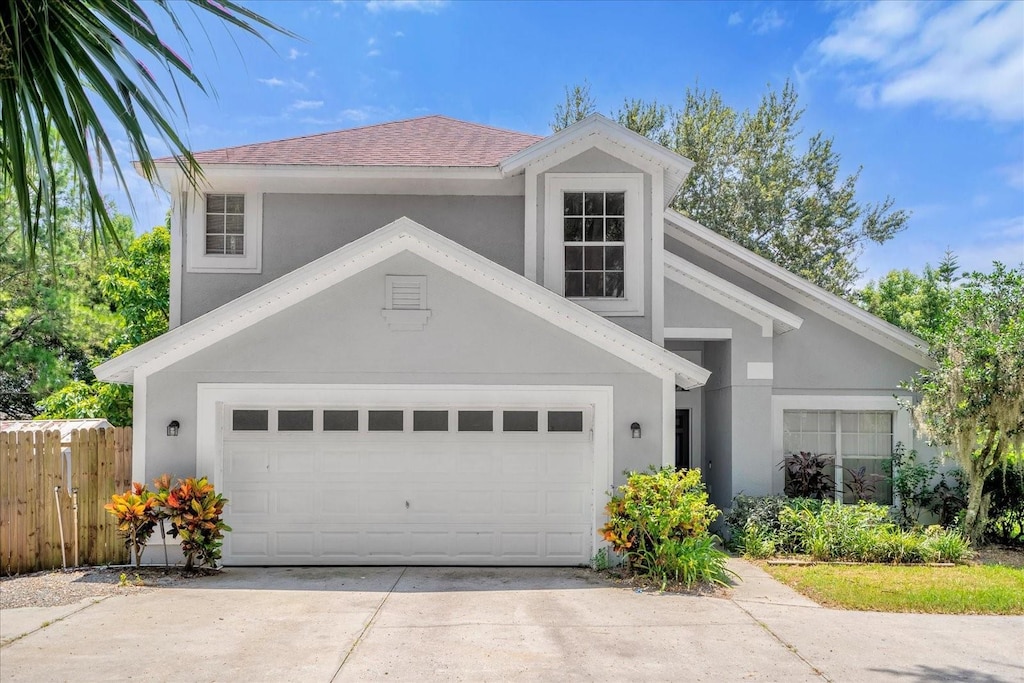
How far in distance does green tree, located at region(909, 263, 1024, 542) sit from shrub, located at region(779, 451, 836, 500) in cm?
170

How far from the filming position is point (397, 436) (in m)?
10.2

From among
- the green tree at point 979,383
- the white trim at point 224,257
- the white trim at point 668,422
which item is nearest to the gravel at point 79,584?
the white trim at point 224,257

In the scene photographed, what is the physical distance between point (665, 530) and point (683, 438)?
5.34 meters

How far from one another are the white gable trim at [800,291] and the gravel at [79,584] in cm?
981

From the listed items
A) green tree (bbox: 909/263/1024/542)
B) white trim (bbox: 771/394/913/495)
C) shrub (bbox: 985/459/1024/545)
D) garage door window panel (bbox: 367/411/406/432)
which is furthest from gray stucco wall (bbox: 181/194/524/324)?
shrub (bbox: 985/459/1024/545)

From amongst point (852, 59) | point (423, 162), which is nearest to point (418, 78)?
point (423, 162)

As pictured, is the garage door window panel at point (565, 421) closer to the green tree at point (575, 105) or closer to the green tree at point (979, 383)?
the green tree at point (979, 383)

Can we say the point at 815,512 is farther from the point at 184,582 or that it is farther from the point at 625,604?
the point at 184,582

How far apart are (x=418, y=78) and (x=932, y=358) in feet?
46.9

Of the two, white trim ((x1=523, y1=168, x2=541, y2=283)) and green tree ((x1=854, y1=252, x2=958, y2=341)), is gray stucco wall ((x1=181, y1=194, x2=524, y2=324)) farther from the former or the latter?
green tree ((x1=854, y1=252, x2=958, y2=341))

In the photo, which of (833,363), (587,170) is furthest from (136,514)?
(833,363)

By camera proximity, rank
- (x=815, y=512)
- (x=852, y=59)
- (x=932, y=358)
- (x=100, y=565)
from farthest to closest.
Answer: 1. (x=852, y=59)
2. (x=932, y=358)
3. (x=815, y=512)
4. (x=100, y=565)

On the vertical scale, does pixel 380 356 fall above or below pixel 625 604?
above

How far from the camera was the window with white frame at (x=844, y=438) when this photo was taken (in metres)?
13.0
